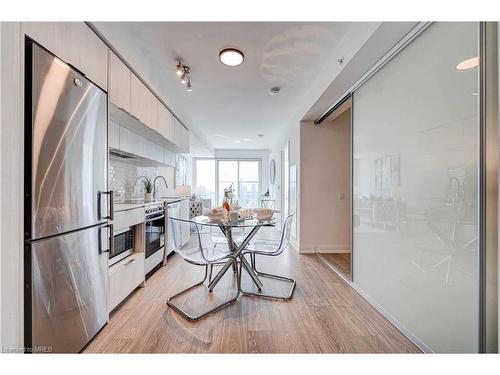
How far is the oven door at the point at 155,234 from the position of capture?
2.66m

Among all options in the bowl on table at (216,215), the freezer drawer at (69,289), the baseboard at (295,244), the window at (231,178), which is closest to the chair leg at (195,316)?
the freezer drawer at (69,289)

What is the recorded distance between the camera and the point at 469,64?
122cm

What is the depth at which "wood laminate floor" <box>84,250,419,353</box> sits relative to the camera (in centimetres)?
156

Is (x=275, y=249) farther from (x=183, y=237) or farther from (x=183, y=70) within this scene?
(x=183, y=70)

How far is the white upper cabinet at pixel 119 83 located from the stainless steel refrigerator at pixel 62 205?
0.85ft

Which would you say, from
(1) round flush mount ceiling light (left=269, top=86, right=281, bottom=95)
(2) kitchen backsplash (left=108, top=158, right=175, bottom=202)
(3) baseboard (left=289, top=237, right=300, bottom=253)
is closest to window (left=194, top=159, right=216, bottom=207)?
(2) kitchen backsplash (left=108, top=158, right=175, bottom=202)

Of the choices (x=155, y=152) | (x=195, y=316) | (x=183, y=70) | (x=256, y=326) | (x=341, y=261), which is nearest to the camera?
(x=256, y=326)

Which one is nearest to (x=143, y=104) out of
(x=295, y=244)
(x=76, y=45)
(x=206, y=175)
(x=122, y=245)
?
(x=76, y=45)

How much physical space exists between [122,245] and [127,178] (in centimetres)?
158

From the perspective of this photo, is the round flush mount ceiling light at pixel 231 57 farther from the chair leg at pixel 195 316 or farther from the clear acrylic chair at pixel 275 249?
the chair leg at pixel 195 316
